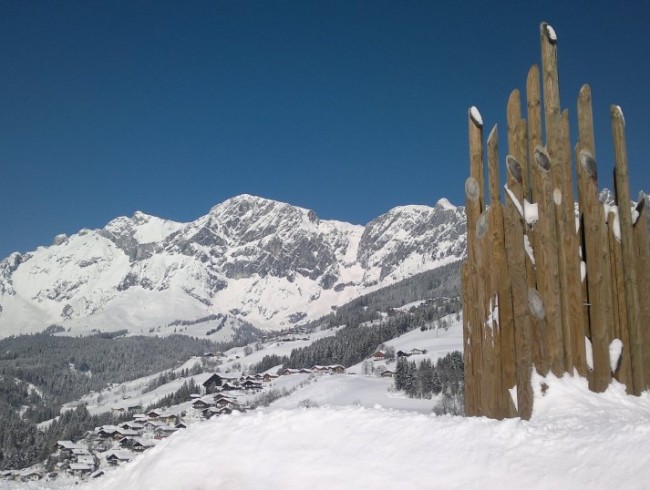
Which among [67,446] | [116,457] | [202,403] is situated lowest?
[67,446]

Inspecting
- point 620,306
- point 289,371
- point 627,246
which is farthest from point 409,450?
point 289,371

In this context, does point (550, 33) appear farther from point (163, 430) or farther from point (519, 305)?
point (163, 430)

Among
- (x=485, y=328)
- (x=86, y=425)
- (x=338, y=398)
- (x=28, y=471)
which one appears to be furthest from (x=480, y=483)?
(x=86, y=425)

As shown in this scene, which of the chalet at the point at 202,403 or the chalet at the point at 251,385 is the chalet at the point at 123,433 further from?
the chalet at the point at 251,385

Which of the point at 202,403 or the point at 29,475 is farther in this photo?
the point at 202,403

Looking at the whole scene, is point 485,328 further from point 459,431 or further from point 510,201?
point 459,431

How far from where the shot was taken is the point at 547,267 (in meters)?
8.95

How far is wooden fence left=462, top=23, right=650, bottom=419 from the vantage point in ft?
28.7

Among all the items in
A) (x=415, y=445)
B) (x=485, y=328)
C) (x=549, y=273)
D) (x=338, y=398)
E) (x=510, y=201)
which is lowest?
(x=338, y=398)

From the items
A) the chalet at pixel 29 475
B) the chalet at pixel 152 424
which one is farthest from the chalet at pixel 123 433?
the chalet at pixel 29 475

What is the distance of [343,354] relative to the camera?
14650cm

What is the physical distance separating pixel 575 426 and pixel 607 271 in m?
3.54

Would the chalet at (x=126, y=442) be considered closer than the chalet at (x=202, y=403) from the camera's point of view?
Yes

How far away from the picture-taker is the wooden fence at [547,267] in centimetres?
874
